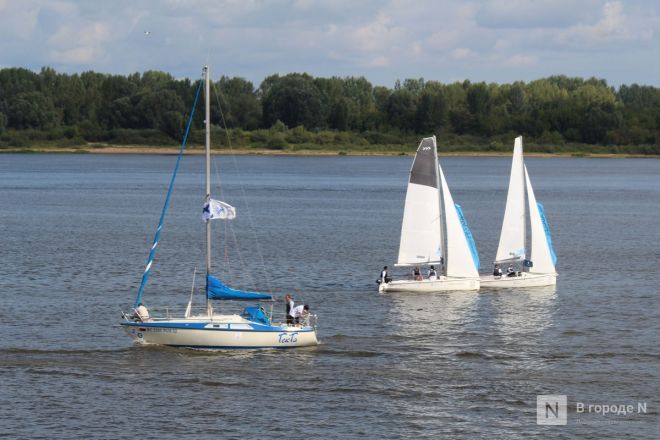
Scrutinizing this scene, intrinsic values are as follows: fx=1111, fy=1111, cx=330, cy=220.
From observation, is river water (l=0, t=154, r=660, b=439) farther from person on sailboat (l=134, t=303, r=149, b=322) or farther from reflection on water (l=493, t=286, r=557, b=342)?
person on sailboat (l=134, t=303, r=149, b=322)

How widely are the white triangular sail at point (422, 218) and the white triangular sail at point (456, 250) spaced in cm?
72

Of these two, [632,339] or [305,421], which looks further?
[632,339]

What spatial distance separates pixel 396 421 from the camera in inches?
1436

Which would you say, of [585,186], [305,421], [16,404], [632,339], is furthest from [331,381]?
[585,186]

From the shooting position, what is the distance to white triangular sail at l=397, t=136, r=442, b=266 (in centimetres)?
6038

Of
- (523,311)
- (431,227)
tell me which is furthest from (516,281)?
(523,311)

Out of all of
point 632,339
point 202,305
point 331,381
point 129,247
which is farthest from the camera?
point 129,247

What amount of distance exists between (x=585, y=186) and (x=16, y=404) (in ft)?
443

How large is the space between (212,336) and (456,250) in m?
19.7

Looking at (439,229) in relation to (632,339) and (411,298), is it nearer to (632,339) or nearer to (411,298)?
(411,298)

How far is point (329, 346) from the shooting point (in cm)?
4591

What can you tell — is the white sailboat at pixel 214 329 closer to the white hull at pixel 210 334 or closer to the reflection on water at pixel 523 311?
the white hull at pixel 210 334

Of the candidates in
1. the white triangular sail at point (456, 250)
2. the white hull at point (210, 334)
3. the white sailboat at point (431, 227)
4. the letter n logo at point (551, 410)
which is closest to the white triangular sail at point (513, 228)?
the white sailboat at point (431, 227)

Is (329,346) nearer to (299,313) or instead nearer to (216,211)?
(299,313)
